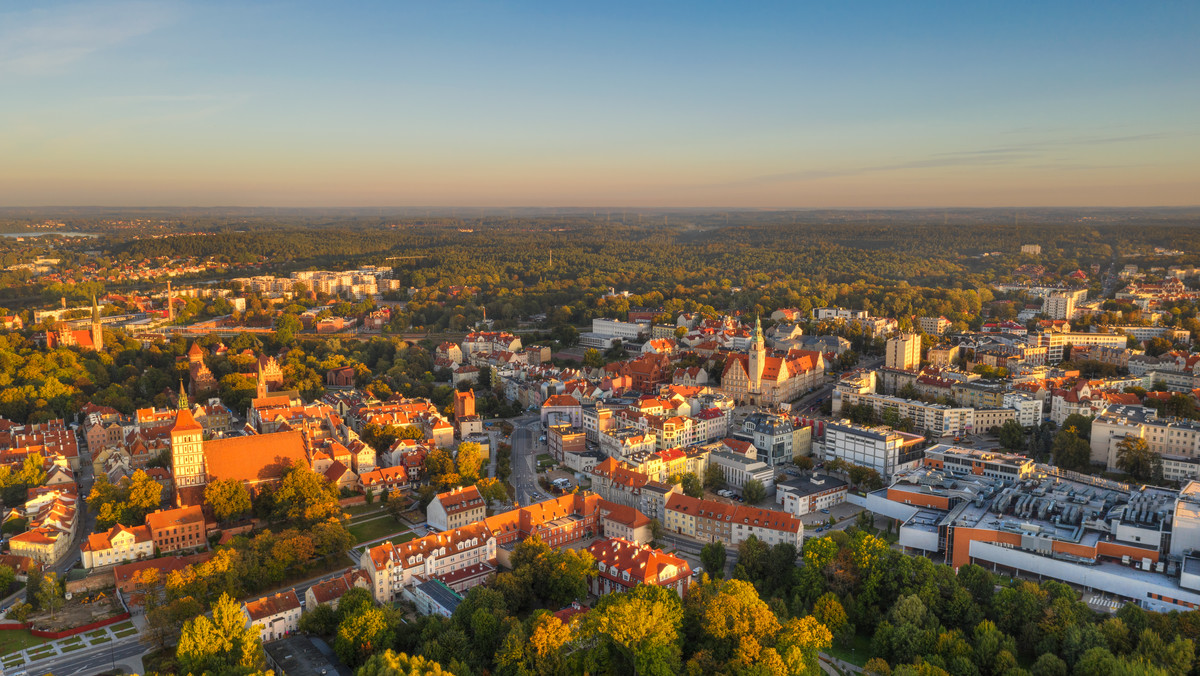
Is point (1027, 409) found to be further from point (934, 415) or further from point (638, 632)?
point (638, 632)

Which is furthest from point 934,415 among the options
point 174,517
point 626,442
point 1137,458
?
point 174,517

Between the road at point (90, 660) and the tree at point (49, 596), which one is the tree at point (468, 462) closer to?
the road at point (90, 660)

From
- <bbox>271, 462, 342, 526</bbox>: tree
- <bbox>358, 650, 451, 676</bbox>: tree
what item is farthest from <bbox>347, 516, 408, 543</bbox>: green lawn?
<bbox>358, 650, 451, 676</bbox>: tree

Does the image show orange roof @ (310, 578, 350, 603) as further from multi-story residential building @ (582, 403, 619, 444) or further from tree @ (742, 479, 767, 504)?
multi-story residential building @ (582, 403, 619, 444)

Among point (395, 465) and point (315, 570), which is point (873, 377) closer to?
point (395, 465)

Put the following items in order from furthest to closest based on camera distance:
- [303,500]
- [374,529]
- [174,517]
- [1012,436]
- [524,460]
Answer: [524,460]
[1012,436]
[374,529]
[303,500]
[174,517]

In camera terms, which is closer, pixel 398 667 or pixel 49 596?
pixel 398 667

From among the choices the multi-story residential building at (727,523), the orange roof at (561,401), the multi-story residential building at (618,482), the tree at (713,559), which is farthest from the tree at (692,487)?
the orange roof at (561,401)
